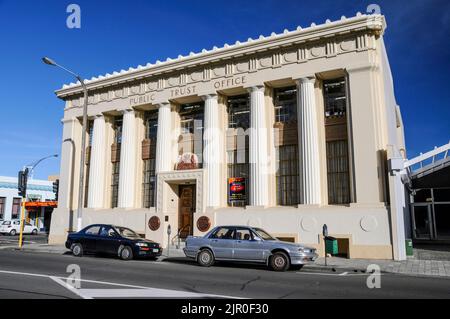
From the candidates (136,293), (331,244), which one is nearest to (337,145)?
(331,244)

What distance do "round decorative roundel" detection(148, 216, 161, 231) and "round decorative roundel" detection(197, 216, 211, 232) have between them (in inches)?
99.1

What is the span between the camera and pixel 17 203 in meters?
47.4

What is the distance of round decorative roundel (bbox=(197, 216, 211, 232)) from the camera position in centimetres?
2046

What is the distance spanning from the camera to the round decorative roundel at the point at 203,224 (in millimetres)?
20462

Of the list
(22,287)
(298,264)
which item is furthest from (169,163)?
(22,287)

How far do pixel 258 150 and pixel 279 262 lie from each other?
8300 mm

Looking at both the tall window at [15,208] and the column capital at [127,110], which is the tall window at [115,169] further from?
the tall window at [15,208]

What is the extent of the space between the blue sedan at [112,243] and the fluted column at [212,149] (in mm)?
5183

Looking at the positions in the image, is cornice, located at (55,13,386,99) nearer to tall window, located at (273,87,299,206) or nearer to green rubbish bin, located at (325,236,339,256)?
tall window, located at (273,87,299,206)

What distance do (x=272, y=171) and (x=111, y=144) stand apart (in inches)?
445

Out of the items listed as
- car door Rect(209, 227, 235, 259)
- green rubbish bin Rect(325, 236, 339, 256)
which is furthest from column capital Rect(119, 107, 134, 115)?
green rubbish bin Rect(325, 236, 339, 256)

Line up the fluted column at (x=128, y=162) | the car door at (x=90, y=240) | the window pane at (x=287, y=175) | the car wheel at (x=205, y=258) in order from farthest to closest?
1. the fluted column at (x=128, y=162)
2. the window pane at (x=287, y=175)
3. the car door at (x=90, y=240)
4. the car wheel at (x=205, y=258)

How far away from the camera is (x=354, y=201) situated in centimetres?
1766

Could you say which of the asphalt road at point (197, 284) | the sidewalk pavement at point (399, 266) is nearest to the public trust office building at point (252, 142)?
the sidewalk pavement at point (399, 266)
